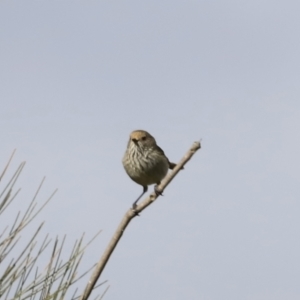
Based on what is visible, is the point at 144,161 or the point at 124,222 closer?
the point at 124,222

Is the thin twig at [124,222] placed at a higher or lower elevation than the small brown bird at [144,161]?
lower

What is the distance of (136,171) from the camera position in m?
8.62

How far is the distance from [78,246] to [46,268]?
18cm

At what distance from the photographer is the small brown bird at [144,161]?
339 inches

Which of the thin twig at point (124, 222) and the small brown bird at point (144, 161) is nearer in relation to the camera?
the thin twig at point (124, 222)

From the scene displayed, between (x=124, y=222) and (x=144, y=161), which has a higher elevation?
(x=144, y=161)

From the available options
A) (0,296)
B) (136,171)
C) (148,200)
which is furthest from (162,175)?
(0,296)

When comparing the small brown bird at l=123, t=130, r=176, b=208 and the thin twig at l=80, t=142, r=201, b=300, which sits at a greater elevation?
the small brown bird at l=123, t=130, r=176, b=208

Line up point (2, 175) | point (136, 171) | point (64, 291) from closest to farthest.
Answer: point (2, 175), point (64, 291), point (136, 171)

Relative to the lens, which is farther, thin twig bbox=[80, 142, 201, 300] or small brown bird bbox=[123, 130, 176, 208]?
small brown bird bbox=[123, 130, 176, 208]

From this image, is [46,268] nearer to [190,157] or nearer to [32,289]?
[32,289]

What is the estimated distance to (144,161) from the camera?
28.6ft

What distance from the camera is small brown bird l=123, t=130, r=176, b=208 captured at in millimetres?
8602

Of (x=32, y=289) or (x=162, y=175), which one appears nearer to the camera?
(x=32, y=289)
